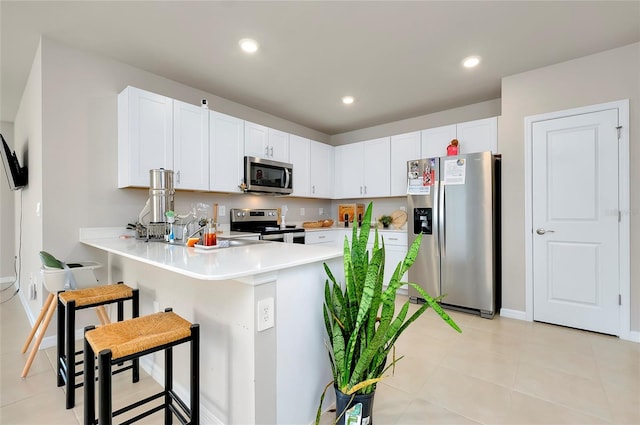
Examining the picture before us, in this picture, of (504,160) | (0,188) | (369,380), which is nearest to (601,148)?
(504,160)

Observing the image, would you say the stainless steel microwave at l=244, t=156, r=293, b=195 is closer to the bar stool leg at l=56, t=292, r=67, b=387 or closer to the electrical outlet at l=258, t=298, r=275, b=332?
the bar stool leg at l=56, t=292, r=67, b=387

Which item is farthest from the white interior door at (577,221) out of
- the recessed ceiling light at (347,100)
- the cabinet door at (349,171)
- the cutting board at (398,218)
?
the cabinet door at (349,171)

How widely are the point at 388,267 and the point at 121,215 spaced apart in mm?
3203

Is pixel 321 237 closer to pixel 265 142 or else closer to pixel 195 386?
pixel 265 142

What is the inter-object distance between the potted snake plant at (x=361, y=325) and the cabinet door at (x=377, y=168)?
304cm

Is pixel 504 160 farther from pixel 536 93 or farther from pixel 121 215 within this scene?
pixel 121 215

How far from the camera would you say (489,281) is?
3.11m

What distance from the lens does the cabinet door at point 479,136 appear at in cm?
344

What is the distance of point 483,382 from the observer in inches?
76.2

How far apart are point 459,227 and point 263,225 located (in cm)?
251

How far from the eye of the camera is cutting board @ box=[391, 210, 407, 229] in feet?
14.6

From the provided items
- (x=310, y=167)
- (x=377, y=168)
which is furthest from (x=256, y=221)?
(x=377, y=168)

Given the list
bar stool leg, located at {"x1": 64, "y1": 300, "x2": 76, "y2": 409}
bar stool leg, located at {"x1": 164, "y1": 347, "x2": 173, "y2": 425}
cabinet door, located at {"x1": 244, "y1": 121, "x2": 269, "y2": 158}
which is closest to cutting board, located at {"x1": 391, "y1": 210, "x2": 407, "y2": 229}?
cabinet door, located at {"x1": 244, "y1": 121, "x2": 269, "y2": 158}

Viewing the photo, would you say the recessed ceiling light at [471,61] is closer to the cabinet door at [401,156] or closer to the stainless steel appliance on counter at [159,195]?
the cabinet door at [401,156]
